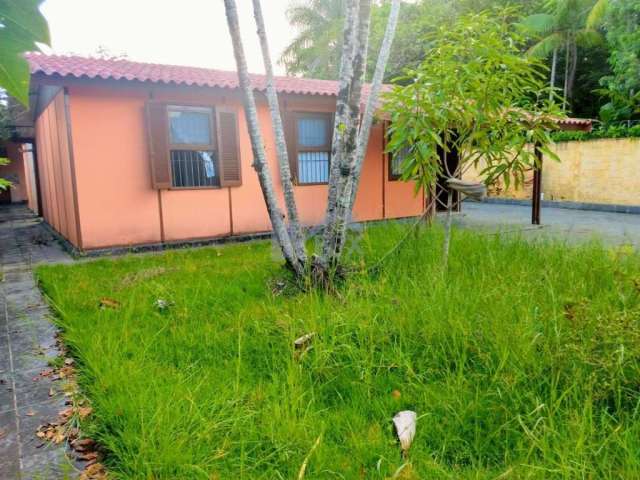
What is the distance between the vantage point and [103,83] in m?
6.49

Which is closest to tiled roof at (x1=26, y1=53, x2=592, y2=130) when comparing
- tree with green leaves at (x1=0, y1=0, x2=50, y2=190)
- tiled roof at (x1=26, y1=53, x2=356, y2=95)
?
tiled roof at (x1=26, y1=53, x2=356, y2=95)

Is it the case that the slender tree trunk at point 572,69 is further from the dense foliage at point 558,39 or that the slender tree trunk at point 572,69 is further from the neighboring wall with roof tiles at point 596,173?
the neighboring wall with roof tiles at point 596,173

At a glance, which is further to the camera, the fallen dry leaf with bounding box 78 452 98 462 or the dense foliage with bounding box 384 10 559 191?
the dense foliage with bounding box 384 10 559 191

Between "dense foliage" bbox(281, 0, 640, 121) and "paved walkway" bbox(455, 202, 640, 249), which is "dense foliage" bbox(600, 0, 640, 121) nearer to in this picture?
"dense foliage" bbox(281, 0, 640, 121)

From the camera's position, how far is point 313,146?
874 centimetres

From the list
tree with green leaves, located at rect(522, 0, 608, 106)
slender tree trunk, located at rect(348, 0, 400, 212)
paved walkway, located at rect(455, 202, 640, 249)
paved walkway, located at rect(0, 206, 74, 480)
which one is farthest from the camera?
tree with green leaves, located at rect(522, 0, 608, 106)

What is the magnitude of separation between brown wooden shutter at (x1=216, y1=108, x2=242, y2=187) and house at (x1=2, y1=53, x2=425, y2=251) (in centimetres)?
2

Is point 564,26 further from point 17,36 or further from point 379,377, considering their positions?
point 17,36

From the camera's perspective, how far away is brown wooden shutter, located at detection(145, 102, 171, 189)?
6.94 meters

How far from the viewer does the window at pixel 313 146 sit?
858 centimetres

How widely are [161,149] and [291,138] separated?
2365 millimetres

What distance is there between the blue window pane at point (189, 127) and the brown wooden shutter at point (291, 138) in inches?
55.5

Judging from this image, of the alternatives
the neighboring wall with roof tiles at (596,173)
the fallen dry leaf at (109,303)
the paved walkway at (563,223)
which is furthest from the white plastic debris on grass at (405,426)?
the neighboring wall with roof tiles at (596,173)

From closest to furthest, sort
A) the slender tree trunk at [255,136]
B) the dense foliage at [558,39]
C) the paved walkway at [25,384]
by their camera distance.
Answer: the paved walkway at [25,384], the slender tree trunk at [255,136], the dense foliage at [558,39]
